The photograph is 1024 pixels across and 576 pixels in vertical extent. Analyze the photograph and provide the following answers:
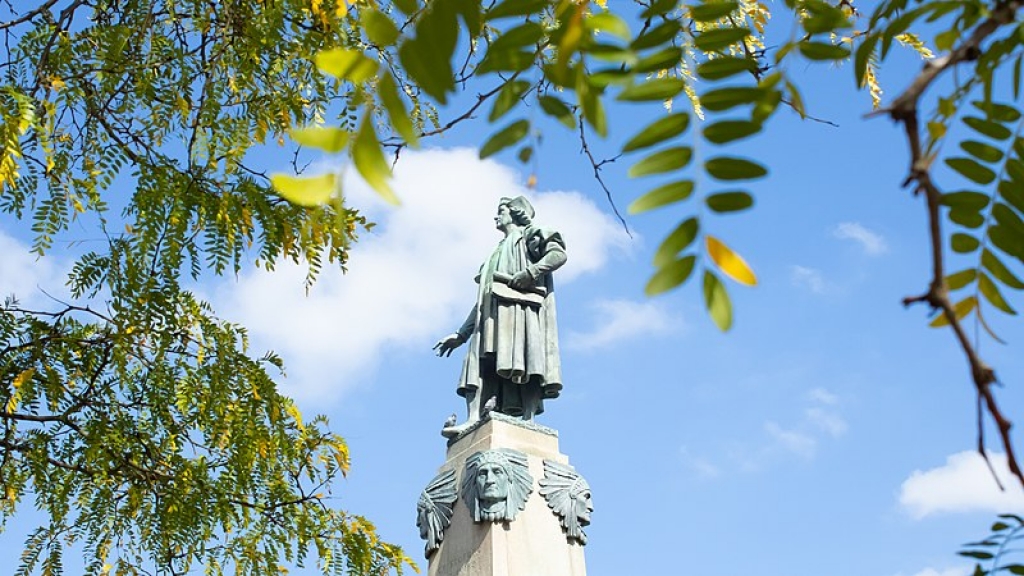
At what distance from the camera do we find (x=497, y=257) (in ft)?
28.0

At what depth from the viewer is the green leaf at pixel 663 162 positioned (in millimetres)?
1104

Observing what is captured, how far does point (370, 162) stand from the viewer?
0.91m

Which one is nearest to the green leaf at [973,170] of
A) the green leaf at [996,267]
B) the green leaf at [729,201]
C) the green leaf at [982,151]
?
the green leaf at [982,151]

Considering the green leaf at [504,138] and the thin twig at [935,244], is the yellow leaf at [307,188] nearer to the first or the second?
the green leaf at [504,138]

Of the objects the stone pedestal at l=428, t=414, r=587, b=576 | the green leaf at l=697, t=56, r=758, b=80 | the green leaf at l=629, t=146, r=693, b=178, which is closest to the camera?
the green leaf at l=629, t=146, r=693, b=178

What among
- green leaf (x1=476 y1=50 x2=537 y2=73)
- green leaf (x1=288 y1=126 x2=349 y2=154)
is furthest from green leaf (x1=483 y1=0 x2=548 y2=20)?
green leaf (x1=288 y1=126 x2=349 y2=154)

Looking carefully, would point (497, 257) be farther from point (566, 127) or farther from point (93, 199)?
point (566, 127)

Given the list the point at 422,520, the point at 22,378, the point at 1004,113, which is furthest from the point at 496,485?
the point at 1004,113

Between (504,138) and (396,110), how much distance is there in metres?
0.25

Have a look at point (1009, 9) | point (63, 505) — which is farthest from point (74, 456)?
point (1009, 9)

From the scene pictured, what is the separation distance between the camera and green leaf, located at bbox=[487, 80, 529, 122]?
3.94 ft

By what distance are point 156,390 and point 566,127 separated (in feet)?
15.5

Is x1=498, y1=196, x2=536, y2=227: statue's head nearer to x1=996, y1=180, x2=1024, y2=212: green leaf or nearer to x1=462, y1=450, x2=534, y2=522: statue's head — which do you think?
x1=462, y1=450, x2=534, y2=522: statue's head

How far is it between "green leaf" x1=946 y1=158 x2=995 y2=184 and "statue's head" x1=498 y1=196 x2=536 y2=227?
7.17 meters
